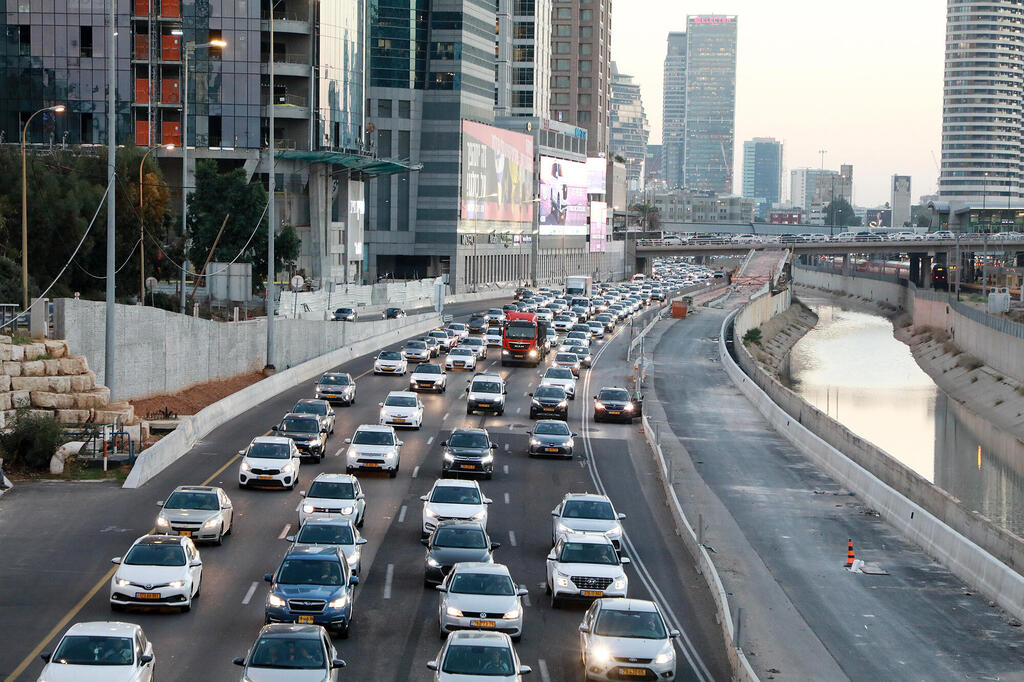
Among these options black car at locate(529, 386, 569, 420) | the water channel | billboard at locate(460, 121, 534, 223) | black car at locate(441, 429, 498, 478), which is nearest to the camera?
black car at locate(441, 429, 498, 478)

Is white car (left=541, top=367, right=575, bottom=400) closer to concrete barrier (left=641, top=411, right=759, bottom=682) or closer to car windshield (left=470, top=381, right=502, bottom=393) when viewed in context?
car windshield (left=470, top=381, right=502, bottom=393)

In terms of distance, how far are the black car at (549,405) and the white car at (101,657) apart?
110 feet

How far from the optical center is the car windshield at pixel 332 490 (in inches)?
1197

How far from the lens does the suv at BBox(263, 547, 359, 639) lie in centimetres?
2209

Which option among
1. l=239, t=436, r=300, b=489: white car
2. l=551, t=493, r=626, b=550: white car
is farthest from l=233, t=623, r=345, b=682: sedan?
l=239, t=436, r=300, b=489: white car

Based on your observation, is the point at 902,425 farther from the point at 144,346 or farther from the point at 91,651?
the point at 91,651

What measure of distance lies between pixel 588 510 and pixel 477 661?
11500mm

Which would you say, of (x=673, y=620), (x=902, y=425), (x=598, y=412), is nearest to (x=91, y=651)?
(x=673, y=620)

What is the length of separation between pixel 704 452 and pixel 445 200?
105 meters

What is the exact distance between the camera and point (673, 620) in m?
25.2

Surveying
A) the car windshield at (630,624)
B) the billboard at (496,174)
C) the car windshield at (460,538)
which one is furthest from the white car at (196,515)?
the billboard at (496,174)

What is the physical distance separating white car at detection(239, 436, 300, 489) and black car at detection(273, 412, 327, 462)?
3.72m

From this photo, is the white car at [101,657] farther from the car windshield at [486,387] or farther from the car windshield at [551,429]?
the car windshield at [486,387]

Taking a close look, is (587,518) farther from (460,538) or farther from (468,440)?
(468,440)
